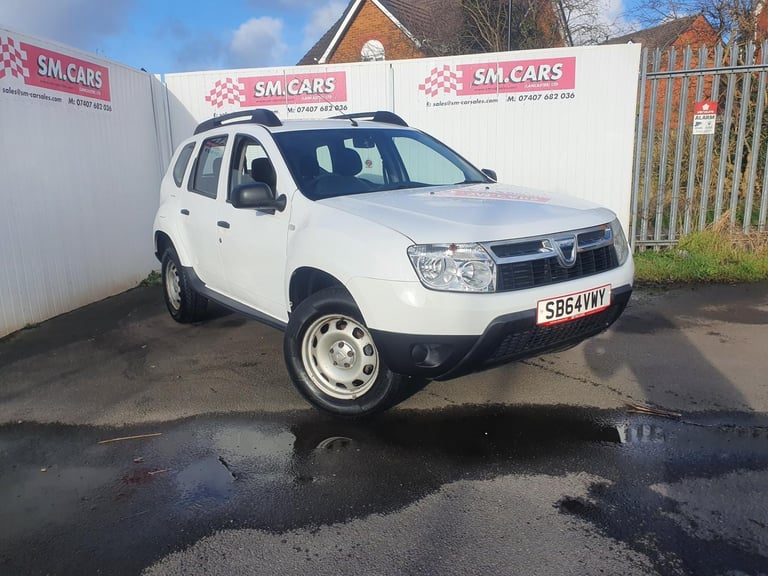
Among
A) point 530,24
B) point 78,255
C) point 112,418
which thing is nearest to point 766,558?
point 112,418

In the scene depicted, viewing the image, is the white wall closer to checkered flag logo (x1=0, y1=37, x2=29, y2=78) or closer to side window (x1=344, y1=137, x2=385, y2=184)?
checkered flag logo (x1=0, y1=37, x2=29, y2=78)

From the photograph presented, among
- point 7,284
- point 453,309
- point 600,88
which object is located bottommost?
point 7,284

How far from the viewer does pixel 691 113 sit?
797cm

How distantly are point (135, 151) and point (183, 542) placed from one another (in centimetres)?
707

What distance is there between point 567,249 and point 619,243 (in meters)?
0.69

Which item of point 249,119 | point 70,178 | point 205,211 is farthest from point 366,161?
point 70,178

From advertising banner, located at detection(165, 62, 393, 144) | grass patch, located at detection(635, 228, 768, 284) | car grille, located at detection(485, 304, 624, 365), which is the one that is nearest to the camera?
car grille, located at detection(485, 304, 624, 365)

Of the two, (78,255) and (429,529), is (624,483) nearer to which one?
(429,529)

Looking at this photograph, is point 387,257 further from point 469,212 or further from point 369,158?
point 369,158

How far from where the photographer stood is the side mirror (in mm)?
3990

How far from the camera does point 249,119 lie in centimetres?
524

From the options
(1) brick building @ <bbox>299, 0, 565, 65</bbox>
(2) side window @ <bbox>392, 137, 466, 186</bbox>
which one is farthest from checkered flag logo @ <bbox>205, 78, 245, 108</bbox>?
(1) brick building @ <bbox>299, 0, 565, 65</bbox>

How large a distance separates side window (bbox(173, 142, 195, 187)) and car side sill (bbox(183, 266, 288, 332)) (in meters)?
0.95

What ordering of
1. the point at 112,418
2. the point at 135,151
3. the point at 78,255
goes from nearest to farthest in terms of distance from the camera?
the point at 112,418 → the point at 78,255 → the point at 135,151
